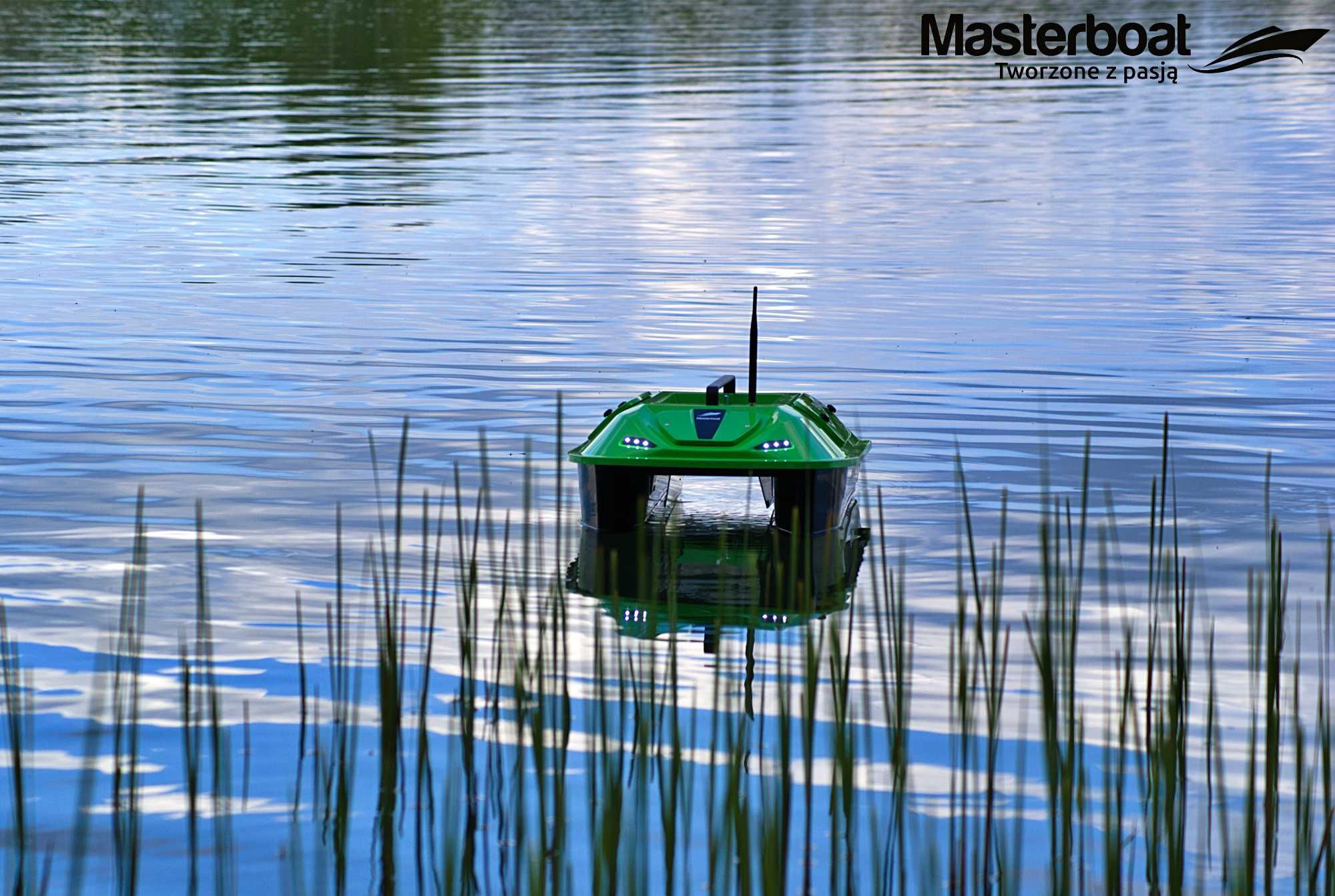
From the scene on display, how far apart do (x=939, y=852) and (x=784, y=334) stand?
10.4 meters

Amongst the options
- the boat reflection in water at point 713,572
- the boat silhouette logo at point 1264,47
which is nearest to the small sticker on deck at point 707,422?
the boat reflection in water at point 713,572

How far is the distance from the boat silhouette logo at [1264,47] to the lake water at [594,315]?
30.2 feet

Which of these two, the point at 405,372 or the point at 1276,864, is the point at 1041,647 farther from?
the point at 405,372

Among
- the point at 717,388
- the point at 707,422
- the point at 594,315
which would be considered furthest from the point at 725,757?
the point at 594,315

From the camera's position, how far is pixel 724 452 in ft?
30.1

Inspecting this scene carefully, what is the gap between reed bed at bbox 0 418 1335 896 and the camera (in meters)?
4.88

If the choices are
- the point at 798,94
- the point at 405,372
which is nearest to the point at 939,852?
the point at 405,372

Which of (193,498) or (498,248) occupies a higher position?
(498,248)

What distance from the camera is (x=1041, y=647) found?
4891 mm

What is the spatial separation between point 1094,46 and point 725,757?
170 feet

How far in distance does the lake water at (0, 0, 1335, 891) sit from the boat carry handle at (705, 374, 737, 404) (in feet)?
2.75

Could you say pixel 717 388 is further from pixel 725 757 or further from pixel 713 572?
pixel 725 757

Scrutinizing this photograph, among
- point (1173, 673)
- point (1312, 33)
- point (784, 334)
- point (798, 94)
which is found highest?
point (1312, 33)

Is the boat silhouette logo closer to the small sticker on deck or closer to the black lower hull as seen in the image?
the black lower hull
